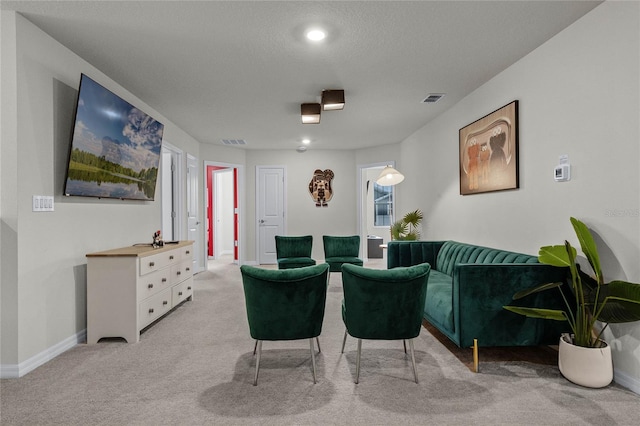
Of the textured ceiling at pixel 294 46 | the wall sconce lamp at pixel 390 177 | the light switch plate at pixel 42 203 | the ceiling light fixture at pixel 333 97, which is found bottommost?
the light switch plate at pixel 42 203

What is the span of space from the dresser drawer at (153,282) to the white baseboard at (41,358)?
0.61 meters

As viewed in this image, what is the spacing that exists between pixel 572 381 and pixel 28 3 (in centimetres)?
443

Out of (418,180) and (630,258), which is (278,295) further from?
(418,180)

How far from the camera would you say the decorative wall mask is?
822 cm

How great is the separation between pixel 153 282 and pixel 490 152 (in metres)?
3.69

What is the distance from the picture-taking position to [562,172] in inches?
111

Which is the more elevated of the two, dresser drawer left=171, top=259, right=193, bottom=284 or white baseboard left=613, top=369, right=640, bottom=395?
dresser drawer left=171, top=259, right=193, bottom=284

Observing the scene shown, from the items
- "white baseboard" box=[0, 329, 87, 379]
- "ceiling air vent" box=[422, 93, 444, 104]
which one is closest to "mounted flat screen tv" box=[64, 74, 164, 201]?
"white baseboard" box=[0, 329, 87, 379]

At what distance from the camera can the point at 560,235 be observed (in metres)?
2.89

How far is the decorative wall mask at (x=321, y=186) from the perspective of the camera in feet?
27.0

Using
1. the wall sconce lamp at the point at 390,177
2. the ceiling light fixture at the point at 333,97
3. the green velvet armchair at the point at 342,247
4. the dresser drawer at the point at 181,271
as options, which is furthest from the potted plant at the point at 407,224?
the dresser drawer at the point at 181,271

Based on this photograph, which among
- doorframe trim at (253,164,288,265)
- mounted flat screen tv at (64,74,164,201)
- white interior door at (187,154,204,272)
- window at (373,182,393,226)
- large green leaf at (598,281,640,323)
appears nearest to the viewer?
large green leaf at (598,281,640,323)

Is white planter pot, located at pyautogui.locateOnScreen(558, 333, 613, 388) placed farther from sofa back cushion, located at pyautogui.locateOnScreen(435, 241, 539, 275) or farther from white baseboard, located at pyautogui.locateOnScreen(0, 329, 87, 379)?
white baseboard, located at pyautogui.locateOnScreen(0, 329, 87, 379)

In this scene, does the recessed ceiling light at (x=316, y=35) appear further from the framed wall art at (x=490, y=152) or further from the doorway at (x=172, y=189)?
the doorway at (x=172, y=189)
